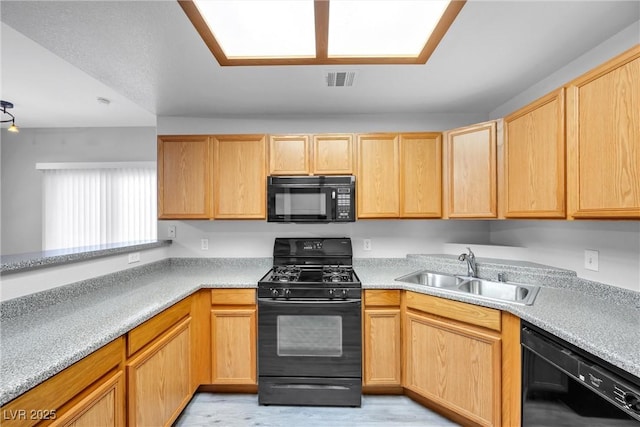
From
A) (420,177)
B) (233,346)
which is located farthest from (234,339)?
(420,177)

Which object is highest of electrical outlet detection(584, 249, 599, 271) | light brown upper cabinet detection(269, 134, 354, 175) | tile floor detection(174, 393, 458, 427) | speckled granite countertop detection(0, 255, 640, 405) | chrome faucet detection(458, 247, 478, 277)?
light brown upper cabinet detection(269, 134, 354, 175)

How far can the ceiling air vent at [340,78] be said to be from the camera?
6.25 feet

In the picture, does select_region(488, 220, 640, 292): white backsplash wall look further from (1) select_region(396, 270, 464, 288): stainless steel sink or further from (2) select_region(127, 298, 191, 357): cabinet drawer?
(2) select_region(127, 298, 191, 357): cabinet drawer

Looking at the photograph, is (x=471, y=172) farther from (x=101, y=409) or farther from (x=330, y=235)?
(x=101, y=409)

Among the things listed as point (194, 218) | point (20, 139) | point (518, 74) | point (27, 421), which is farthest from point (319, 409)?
point (20, 139)

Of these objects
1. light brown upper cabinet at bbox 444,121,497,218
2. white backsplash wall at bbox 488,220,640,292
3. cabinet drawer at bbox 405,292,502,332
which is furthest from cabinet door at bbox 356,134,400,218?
white backsplash wall at bbox 488,220,640,292

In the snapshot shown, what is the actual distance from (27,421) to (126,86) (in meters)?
2.16

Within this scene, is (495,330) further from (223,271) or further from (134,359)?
(223,271)

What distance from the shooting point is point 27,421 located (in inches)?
34.3

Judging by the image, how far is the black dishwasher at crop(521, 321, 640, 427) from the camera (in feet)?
3.32

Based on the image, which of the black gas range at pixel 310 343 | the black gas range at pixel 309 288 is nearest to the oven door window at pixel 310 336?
the black gas range at pixel 310 343

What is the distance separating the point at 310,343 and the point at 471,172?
1855 mm

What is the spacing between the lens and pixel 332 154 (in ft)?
8.06

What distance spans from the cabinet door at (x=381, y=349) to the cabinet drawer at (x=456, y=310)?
0.20m
